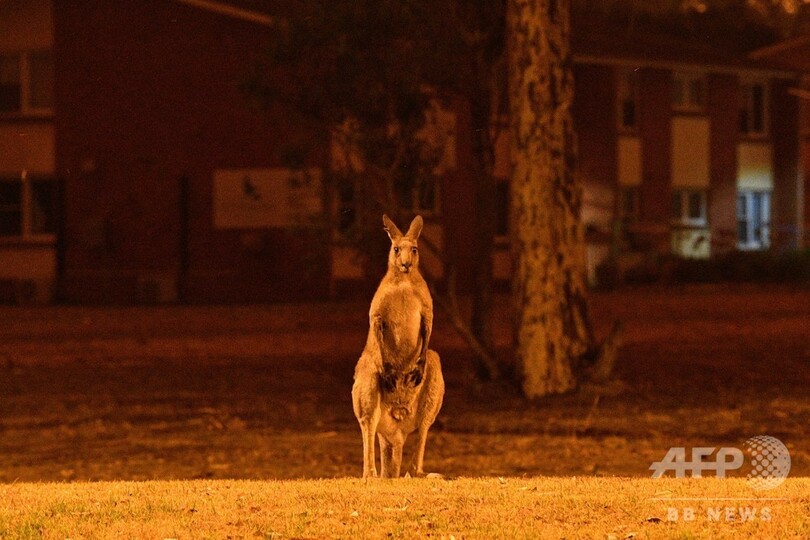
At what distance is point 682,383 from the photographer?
17328 mm

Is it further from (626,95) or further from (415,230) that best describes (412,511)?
(626,95)

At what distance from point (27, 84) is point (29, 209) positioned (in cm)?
319

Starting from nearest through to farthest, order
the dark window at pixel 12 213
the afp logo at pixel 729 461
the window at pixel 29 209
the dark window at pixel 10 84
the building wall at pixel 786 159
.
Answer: the afp logo at pixel 729 461 < the window at pixel 29 209 < the dark window at pixel 12 213 < the dark window at pixel 10 84 < the building wall at pixel 786 159

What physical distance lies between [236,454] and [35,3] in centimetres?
A: 2365

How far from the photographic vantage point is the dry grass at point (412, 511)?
23.3 feet

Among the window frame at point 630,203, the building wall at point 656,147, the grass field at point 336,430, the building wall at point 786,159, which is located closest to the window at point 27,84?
the grass field at point 336,430

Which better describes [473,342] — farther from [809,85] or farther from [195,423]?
[809,85]

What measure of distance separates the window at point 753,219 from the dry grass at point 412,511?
36228 millimetres

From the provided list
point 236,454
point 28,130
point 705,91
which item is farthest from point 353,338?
point 705,91

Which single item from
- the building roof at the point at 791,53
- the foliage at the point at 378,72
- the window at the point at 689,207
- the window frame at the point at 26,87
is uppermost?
the building roof at the point at 791,53

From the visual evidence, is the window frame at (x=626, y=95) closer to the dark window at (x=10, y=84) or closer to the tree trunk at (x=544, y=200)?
the dark window at (x=10, y=84)

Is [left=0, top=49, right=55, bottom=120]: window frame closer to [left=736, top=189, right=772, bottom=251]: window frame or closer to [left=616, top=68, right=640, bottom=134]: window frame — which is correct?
[left=616, top=68, right=640, bottom=134]: window frame

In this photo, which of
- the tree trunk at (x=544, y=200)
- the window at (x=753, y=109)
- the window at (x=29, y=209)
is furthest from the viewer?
the window at (x=753, y=109)

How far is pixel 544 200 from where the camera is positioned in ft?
50.9
